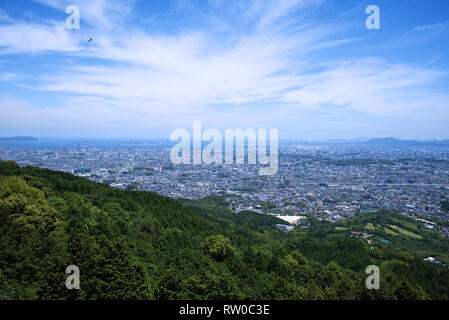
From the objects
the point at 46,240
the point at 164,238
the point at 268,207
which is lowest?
the point at 268,207

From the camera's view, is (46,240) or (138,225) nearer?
(46,240)

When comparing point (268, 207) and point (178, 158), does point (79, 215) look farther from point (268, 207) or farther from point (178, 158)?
point (178, 158)

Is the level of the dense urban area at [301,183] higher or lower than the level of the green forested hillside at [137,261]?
lower

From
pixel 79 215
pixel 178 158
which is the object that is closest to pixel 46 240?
pixel 79 215

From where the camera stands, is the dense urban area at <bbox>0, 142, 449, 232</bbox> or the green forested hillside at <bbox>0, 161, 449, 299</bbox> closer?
the green forested hillside at <bbox>0, 161, 449, 299</bbox>

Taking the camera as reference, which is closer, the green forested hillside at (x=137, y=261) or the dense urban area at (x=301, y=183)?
the green forested hillside at (x=137, y=261)

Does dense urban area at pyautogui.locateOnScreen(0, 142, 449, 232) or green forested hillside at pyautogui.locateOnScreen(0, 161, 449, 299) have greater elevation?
green forested hillside at pyautogui.locateOnScreen(0, 161, 449, 299)

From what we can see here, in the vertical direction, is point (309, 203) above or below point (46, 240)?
below

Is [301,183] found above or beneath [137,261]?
beneath

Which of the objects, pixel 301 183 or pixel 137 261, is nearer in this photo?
pixel 137 261

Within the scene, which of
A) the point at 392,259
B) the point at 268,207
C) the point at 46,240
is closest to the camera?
the point at 46,240
